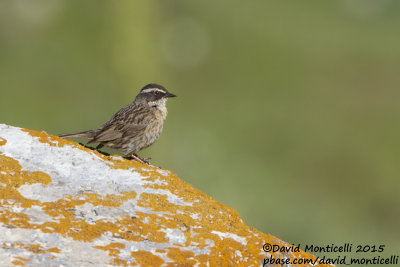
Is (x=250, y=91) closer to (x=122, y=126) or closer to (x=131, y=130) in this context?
(x=122, y=126)

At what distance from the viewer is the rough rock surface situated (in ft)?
17.2

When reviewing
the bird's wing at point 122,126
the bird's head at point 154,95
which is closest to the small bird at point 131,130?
the bird's wing at point 122,126

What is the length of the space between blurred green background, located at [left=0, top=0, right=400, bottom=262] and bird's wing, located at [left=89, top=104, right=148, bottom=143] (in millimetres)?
7494

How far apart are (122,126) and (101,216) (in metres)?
4.53

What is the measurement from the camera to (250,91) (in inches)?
1104

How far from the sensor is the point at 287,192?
21.1 meters

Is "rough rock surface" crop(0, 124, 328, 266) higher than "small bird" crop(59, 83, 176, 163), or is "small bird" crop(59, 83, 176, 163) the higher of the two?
"small bird" crop(59, 83, 176, 163)

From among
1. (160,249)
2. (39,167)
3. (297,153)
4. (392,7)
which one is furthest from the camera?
(392,7)

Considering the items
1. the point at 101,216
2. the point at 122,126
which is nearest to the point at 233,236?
the point at 101,216

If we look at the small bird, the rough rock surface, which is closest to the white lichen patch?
the rough rock surface

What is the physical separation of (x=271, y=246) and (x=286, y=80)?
24134 mm

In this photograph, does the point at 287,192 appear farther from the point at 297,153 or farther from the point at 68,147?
the point at 68,147

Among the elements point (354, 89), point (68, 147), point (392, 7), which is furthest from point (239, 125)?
point (68, 147)

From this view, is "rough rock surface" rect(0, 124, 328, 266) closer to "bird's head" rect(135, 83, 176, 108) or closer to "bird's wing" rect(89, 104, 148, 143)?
"bird's wing" rect(89, 104, 148, 143)
